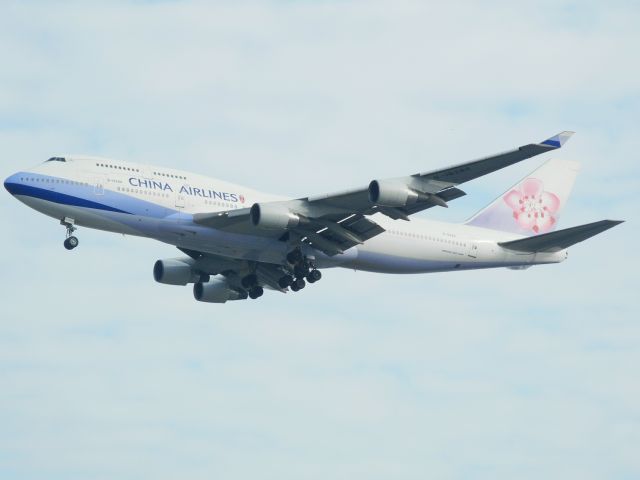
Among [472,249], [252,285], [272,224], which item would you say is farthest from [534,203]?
[272,224]

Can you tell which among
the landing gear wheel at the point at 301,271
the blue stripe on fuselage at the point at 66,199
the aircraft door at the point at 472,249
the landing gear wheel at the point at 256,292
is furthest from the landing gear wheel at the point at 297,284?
the blue stripe on fuselage at the point at 66,199

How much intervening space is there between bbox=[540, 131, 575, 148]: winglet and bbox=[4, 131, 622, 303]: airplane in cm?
5

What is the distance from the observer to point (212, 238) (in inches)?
1988

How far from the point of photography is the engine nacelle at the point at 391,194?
47.6 metres

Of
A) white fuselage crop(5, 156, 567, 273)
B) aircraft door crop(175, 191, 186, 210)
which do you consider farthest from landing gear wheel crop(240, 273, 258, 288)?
aircraft door crop(175, 191, 186, 210)

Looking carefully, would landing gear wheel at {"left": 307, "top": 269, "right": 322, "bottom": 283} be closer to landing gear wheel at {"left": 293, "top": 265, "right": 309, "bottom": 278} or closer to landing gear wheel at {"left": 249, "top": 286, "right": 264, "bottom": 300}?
landing gear wheel at {"left": 293, "top": 265, "right": 309, "bottom": 278}

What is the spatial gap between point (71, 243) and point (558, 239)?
65.8 feet

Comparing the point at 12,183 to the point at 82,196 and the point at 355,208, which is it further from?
the point at 355,208

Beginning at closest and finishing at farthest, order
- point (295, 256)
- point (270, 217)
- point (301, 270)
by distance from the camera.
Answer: point (270, 217) → point (295, 256) → point (301, 270)

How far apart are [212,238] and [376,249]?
7.45 metres

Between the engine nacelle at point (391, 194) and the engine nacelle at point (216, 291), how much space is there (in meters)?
12.1

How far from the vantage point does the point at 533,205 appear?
6106 centimetres

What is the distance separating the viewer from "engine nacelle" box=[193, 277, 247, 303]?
57875 mm

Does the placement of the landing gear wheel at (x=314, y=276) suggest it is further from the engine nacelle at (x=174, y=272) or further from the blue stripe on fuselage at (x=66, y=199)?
the blue stripe on fuselage at (x=66, y=199)
